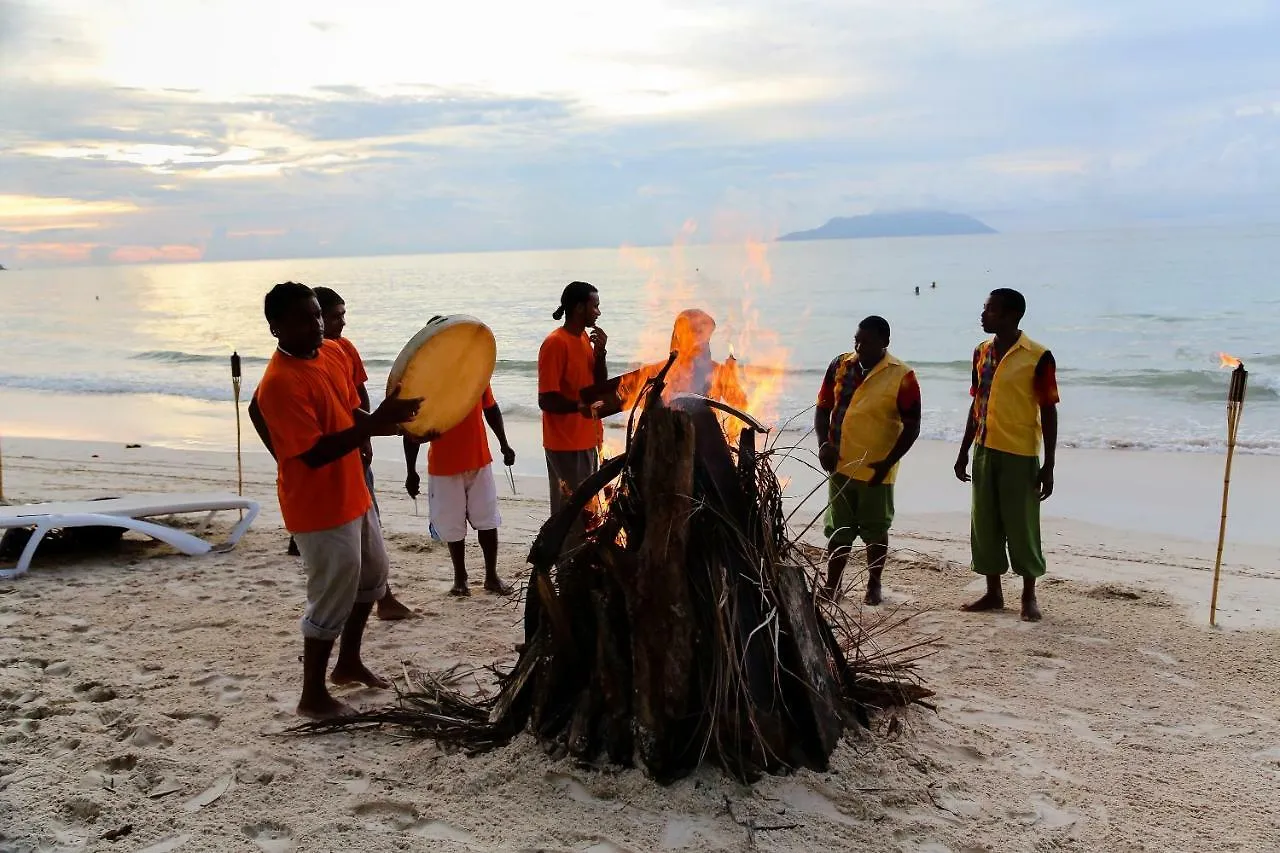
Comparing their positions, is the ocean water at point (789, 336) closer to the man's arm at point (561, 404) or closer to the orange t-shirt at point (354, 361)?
the man's arm at point (561, 404)

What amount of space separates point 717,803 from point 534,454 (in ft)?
35.5

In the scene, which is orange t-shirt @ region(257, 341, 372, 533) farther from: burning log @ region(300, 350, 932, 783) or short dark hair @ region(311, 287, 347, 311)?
short dark hair @ region(311, 287, 347, 311)

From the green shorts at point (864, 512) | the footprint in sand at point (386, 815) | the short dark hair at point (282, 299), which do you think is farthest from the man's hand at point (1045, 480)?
the short dark hair at point (282, 299)

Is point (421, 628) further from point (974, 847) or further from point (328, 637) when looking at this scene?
point (974, 847)

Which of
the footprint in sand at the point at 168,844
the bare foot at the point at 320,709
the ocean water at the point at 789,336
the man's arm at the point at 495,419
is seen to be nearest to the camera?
the footprint in sand at the point at 168,844

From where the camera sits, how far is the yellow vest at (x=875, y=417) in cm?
639

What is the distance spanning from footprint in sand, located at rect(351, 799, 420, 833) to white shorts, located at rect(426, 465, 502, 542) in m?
3.06

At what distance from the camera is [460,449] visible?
6.69 metres

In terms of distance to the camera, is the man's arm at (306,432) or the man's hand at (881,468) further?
the man's hand at (881,468)

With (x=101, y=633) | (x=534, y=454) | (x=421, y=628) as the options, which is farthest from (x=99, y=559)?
(x=534, y=454)

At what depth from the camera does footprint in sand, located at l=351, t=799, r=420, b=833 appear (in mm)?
3678

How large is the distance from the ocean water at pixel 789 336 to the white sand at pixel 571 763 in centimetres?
210

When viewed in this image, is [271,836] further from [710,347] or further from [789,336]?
[789,336]

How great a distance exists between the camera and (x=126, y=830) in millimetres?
3676
